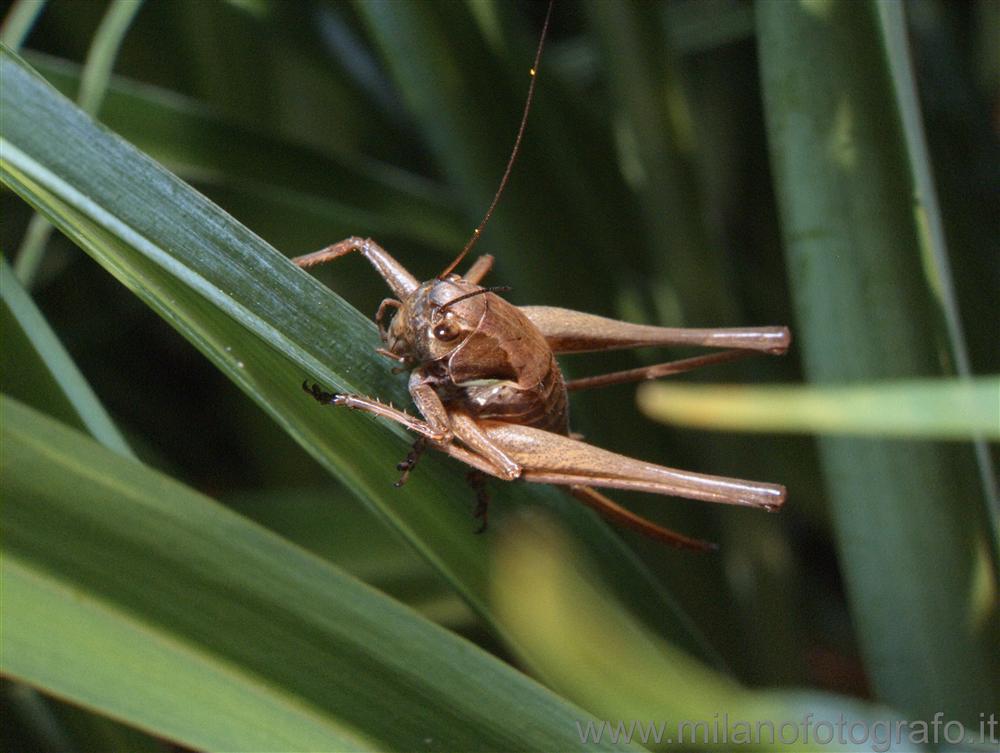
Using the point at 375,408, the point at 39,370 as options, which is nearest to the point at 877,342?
the point at 375,408

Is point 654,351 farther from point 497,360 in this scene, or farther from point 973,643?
point 973,643

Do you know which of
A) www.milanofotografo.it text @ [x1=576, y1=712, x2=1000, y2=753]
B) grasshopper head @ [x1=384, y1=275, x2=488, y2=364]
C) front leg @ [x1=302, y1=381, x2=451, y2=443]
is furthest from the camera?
grasshopper head @ [x1=384, y1=275, x2=488, y2=364]

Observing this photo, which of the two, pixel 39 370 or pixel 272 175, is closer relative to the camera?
pixel 39 370

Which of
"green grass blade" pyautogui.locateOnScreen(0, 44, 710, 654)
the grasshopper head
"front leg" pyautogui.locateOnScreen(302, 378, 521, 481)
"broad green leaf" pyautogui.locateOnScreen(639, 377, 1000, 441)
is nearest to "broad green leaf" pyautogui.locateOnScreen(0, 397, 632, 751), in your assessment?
"green grass blade" pyautogui.locateOnScreen(0, 44, 710, 654)

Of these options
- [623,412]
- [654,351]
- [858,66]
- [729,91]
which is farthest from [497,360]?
[729,91]

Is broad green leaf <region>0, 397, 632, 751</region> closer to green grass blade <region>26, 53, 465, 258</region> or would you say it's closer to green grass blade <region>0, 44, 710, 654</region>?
green grass blade <region>0, 44, 710, 654</region>

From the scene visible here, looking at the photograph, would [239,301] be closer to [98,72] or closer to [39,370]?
[39,370]
